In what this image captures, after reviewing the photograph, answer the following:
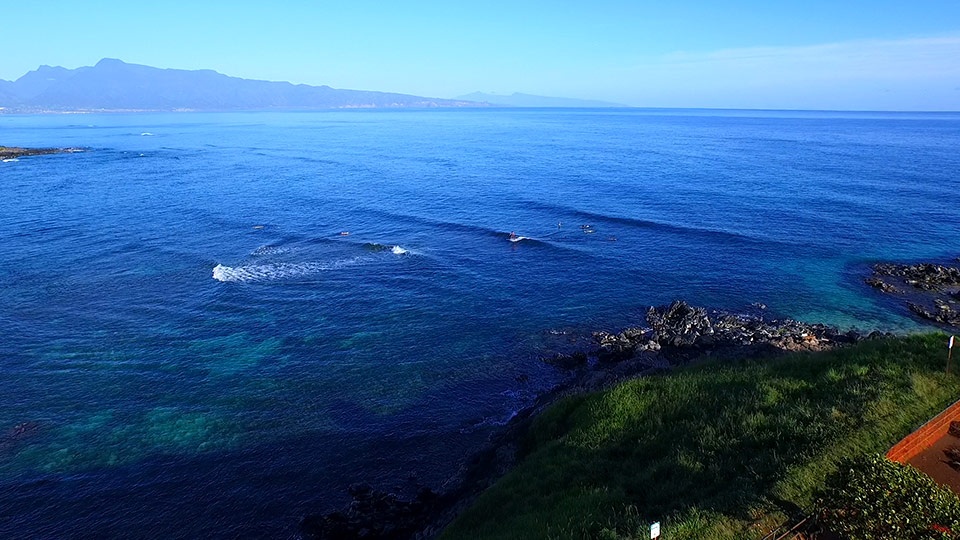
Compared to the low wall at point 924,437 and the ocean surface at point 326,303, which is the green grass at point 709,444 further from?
the ocean surface at point 326,303

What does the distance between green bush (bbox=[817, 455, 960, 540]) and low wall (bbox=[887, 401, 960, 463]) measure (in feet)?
12.7

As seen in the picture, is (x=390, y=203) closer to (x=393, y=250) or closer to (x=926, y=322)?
(x=393, y=250)

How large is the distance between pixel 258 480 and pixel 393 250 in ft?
135

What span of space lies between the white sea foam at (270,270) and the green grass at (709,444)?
1493 inches

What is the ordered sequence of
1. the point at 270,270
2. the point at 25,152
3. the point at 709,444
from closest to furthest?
the point at 709,444 < the point at 270,270 < the point at 25,152

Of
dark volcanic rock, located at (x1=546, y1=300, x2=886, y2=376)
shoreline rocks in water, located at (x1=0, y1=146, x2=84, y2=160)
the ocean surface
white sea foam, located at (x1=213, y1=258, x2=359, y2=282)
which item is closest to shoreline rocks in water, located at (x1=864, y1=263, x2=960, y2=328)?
the ocean surface

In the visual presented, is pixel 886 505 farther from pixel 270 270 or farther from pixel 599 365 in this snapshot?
pixel 270 270

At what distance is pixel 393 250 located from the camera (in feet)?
227

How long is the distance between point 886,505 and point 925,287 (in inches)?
2028

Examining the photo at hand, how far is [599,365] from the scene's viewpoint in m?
42.4

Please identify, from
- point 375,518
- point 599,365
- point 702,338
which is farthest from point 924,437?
point 375,518

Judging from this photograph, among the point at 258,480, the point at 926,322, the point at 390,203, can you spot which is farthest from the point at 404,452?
the point at 390,203

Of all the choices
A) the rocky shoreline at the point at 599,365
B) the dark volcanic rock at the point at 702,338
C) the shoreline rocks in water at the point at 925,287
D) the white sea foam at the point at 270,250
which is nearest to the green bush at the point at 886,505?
the rocky shoreline at the point at 599,365

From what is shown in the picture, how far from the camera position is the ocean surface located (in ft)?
104
